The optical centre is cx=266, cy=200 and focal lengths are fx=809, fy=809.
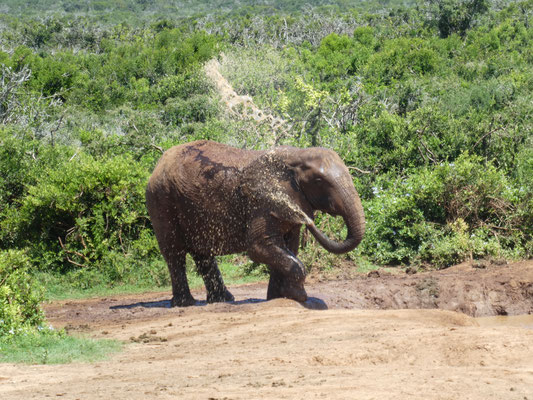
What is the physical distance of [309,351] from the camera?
6.61 meters

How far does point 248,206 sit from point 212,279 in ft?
4.75

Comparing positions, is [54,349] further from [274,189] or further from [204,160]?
[204,160]

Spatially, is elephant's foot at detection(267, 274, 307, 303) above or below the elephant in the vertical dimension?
below

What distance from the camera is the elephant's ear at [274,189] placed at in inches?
369

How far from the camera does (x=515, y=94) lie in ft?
74.0

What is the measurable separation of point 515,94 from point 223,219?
49.2 feet

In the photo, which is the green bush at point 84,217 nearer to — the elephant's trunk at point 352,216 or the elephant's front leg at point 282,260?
the elephant's front leg at point 282,260

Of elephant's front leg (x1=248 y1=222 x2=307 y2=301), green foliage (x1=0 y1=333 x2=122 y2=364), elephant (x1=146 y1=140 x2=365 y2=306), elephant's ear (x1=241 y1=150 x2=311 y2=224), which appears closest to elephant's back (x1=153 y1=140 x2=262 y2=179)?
elephant (x1=146 y1=140 x2=365 y2=306)

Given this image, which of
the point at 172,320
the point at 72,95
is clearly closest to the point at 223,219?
the point at 172,320

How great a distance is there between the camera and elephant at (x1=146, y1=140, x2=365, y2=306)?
9.17 m

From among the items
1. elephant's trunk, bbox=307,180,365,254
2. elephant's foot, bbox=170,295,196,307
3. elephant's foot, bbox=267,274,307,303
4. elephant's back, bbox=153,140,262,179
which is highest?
elephant's back, bbox=153,140,262,179

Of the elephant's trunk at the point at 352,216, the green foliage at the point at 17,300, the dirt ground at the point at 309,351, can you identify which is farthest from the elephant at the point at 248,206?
the green foliage at the point at 17,300

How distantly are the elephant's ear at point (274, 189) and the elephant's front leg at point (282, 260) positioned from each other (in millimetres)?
315

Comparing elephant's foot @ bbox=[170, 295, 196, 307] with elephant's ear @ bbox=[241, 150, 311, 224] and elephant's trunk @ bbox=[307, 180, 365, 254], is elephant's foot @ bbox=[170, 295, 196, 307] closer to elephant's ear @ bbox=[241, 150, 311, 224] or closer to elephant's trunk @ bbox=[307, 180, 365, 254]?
elephant's ear @ bbox=[241, 150, 311, 224]
